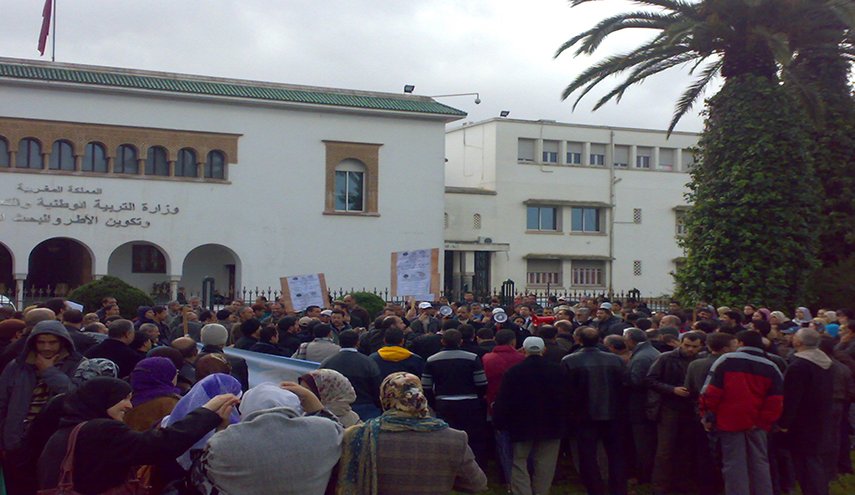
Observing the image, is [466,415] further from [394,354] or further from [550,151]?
[550,151]

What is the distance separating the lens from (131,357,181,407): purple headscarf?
19.6 ft

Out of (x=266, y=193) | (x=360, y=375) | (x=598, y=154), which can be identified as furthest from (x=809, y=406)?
(x=598, y=154)

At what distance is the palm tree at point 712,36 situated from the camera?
1870cm

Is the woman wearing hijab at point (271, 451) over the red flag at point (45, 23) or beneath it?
beneath

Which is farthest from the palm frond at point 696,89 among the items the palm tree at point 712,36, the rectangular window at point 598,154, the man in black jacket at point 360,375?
the rectangular window at point 598,154

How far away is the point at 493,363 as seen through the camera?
988 centimetres

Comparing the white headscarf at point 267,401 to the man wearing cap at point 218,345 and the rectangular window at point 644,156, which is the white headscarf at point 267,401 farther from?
the rectangular window at point 644,156

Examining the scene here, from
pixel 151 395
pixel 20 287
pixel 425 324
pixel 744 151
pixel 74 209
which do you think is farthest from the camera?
pixel 74 209

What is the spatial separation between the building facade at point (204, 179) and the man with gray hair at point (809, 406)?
26.7 metres

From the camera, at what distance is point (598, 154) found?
45531 millimetres

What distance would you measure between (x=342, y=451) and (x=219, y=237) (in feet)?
96.7

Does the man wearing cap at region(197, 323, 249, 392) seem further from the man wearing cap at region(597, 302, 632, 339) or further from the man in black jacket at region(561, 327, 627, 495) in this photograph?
the man wearing cap at region(597, 302, 632, 339)

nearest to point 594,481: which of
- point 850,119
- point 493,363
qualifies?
point 493,363

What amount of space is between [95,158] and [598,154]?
23612 mm
